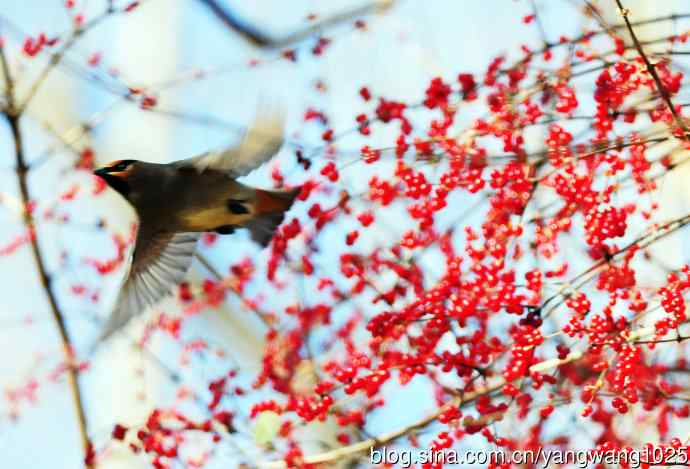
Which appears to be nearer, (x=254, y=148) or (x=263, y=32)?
(x=254, y=148)

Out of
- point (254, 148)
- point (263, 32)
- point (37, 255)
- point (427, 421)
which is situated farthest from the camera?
point (263, 32)

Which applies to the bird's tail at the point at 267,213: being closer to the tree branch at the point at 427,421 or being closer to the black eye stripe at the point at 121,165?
the black eye stripe at the point at 121,165

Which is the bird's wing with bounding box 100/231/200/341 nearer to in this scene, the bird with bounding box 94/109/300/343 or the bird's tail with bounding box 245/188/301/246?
the bird with bounding box 94/109/300/343

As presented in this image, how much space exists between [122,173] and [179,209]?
0.73 ft

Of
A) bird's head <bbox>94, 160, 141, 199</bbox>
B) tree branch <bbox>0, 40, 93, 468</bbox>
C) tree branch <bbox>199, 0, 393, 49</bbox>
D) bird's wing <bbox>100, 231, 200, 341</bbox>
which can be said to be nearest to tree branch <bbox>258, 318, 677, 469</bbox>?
bird's wing <bbox>100, 231, 200, 341</bbox>

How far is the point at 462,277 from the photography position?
2863 mm

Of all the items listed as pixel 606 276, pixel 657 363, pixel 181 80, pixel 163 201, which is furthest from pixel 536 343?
pixel 181 80

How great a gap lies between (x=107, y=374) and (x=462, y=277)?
2291 mm

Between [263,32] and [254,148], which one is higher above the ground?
[263,32]

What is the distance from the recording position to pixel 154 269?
11.8 feet

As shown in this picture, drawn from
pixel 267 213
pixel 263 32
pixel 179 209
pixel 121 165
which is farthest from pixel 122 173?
pixel 263 32

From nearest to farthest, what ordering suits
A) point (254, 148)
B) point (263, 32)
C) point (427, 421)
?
point (427, 421) < point (254, 148) < point (263, 32)

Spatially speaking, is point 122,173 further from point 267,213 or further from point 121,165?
point 267,213

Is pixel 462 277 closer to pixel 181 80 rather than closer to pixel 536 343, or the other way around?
pixel 536 343
